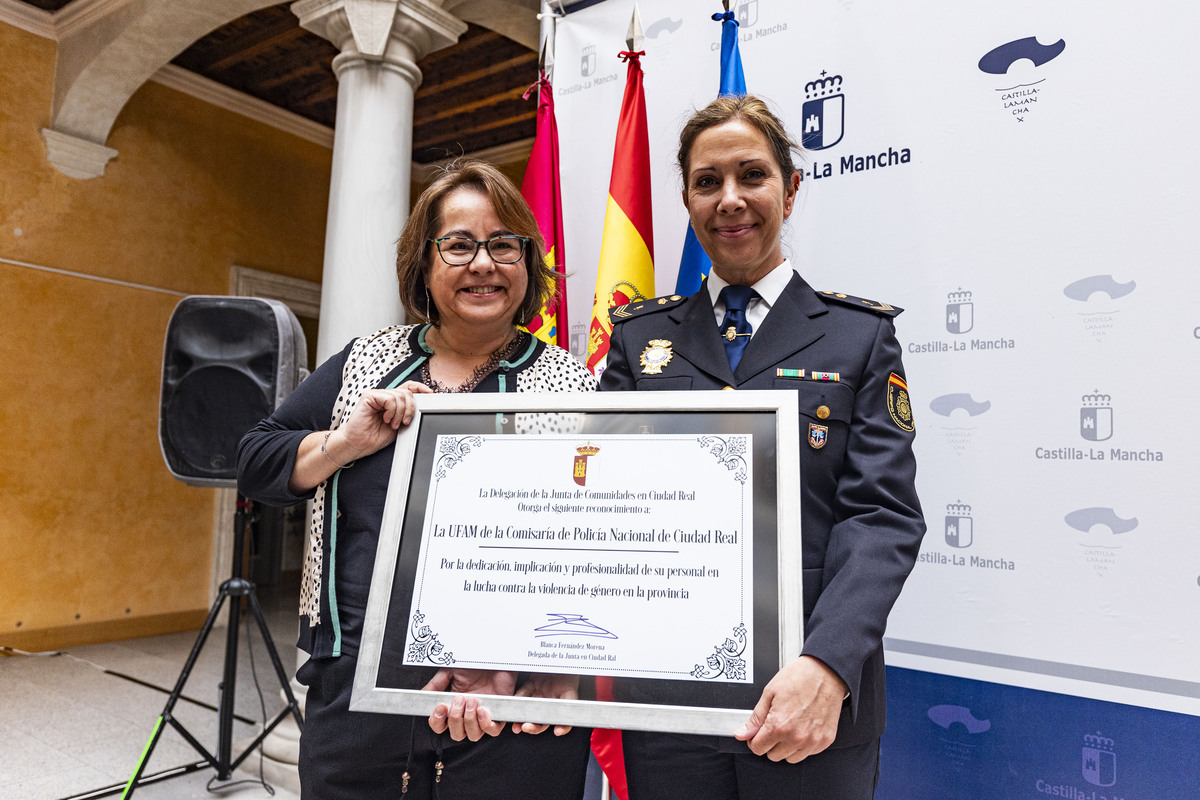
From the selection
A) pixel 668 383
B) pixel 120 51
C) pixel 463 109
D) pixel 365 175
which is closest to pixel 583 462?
pixel 668 383

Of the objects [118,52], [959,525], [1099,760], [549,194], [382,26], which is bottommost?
[1099,760]

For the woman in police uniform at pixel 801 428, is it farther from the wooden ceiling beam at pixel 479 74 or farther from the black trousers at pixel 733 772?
the wooden ceiling beam at pixel 479 74

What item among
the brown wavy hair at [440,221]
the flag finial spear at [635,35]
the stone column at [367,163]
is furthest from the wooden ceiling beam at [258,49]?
the brown wavy hair at [440,221]

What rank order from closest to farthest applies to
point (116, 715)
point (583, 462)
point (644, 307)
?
point (583, 462) → point (644, 307) → point (116, 715)

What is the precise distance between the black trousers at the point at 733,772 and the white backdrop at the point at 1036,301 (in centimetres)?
82

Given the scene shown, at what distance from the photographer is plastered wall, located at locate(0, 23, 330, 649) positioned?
4.71 m

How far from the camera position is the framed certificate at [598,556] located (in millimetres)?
911

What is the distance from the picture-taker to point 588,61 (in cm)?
259

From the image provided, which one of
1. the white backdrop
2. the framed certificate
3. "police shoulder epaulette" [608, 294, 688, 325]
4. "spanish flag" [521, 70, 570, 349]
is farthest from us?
"spanish flag" [521, 70, 570, 349]

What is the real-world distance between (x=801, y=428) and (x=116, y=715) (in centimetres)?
392

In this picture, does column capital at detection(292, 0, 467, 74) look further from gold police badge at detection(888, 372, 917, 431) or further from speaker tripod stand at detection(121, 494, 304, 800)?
gold police badge at detection(888, 372, 917, 431)

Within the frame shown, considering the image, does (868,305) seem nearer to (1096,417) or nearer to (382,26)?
(1096,417)

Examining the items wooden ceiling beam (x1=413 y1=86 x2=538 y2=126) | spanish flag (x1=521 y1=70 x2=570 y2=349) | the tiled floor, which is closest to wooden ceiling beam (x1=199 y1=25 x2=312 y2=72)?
wooden ceiling beam (x1=413 y1=86 x2=538 y2=126)

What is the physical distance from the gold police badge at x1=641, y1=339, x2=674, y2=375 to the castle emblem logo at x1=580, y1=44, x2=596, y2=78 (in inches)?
64.8
